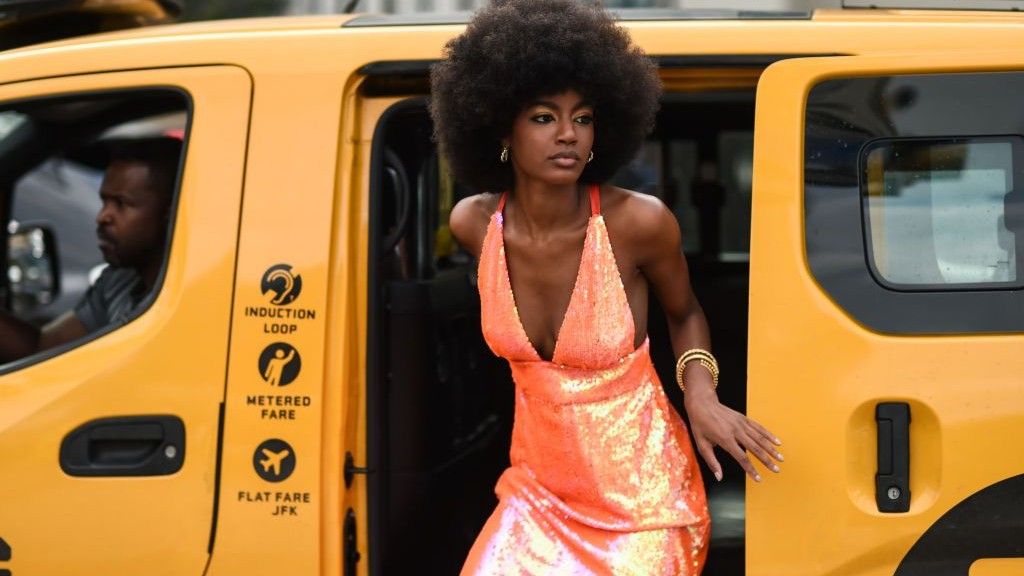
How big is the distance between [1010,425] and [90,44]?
2240 mm

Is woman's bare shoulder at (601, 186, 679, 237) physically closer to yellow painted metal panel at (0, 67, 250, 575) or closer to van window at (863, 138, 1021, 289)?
van window at (863, 138, 1021, 289)

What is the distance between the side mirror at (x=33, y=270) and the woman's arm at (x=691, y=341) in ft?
8.91

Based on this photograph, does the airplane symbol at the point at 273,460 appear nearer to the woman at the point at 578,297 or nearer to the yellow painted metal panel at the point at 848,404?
the woman at the point at 578,297

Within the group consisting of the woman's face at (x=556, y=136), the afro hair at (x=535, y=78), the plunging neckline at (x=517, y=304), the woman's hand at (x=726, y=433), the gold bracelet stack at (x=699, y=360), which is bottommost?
the woman's hand at (x=726, y=433)

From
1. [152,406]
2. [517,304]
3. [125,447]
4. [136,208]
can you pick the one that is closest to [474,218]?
[517,304]

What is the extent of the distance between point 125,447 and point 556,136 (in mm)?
1192

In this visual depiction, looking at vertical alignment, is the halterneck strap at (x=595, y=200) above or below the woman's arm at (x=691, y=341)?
above

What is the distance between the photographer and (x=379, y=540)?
123 inches

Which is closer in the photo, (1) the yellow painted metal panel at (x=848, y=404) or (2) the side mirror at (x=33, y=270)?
(1) the yellow painted metal panel at (x=848, y=404)

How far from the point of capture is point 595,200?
289 centimetres

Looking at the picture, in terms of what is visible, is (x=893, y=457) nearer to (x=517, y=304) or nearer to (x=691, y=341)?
(x=691, y=341)

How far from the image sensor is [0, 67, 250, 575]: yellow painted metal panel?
9.91 feet

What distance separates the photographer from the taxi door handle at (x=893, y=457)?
2730 millimetres

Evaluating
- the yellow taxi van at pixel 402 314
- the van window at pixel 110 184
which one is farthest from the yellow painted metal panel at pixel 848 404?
the van window at pixel 110 184
